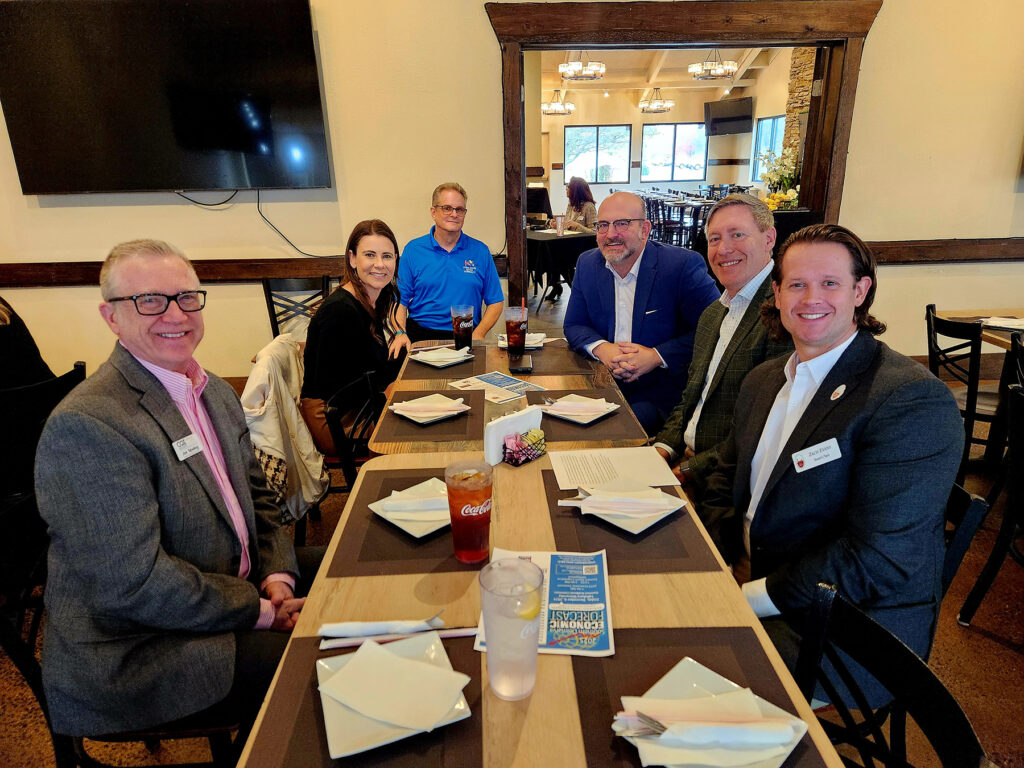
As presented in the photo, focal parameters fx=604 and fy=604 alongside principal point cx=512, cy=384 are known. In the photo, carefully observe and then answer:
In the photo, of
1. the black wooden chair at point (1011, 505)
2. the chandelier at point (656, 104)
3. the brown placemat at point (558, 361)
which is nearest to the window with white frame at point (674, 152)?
Answer: the chandelier at point (656, 104)

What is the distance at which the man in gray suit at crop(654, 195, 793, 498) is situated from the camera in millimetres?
1925

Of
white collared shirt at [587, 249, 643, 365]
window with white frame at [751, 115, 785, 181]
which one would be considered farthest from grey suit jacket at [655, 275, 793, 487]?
window with white frame at [751, 115, 785, 181]

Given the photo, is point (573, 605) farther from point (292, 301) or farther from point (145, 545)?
point (292, 301)

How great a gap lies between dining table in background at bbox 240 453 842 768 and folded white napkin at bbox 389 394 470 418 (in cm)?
43

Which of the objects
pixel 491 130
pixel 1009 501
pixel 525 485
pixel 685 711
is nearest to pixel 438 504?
pixel 525 485

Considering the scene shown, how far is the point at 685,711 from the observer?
2.45 ft

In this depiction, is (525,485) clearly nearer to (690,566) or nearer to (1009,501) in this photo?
(690,566)

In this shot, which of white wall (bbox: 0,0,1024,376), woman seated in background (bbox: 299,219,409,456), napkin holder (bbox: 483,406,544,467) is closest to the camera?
napkin holder (bbox: 483,406,544,467)

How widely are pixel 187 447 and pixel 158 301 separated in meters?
0.31

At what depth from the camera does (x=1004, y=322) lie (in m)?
2.87

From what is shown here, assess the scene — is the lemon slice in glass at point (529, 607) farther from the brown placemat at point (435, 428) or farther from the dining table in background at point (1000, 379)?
the dining table in background at point (1000, 379)

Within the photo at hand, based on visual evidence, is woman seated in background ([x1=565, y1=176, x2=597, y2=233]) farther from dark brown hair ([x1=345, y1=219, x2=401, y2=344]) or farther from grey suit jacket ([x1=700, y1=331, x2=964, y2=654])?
grey suit jacket ([x1=700, y1=331, x2=964, y2=654])

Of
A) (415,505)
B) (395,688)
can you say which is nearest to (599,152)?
(415,505)

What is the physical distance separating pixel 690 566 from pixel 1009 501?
5.08ft
